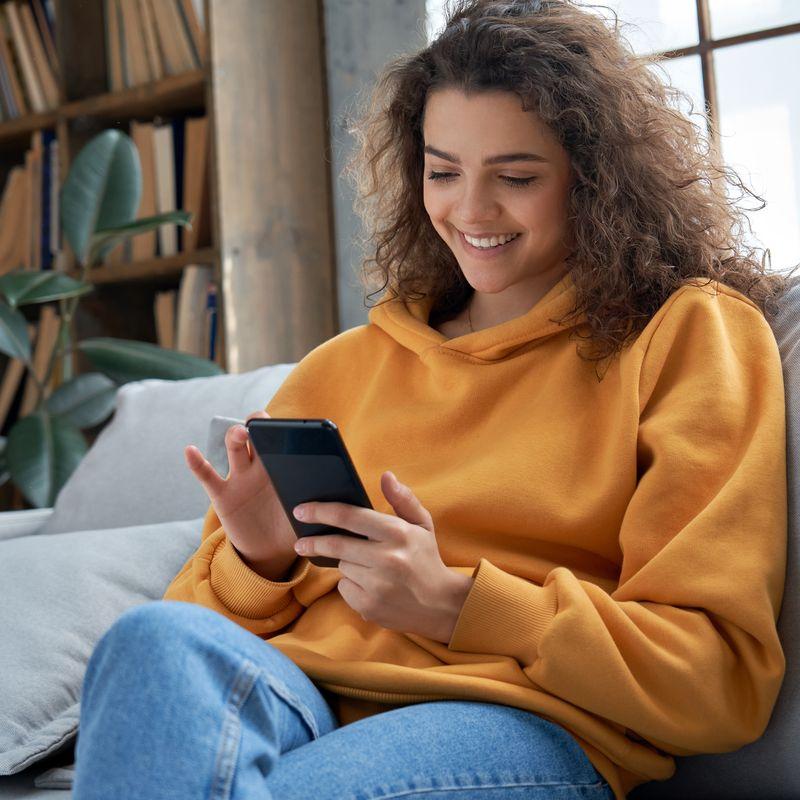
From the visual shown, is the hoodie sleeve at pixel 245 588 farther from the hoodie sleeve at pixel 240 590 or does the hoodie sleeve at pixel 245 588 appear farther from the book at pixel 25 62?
the book at pixel 25 62

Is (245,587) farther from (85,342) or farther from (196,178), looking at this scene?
(196,178)

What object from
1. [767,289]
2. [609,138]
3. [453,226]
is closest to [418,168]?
[453,226]

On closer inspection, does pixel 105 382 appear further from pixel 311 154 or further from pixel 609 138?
pixel 609 138

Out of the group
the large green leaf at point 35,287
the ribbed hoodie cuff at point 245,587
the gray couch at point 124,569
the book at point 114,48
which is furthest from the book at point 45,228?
the ribbed hoodie cuff at point 245,587

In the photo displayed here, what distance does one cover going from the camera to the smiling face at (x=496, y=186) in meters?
1.16

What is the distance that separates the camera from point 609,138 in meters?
1.18

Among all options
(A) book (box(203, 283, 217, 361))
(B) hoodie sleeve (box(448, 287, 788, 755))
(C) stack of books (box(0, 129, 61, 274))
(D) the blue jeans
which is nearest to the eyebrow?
(B) hoodie sleeve (box(448, 287, 788, 755))

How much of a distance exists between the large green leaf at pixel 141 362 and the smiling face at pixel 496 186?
4.06ft

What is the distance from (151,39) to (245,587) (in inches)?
74.9

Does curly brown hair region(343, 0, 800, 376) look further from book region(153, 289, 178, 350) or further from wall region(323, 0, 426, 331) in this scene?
book region(153, 289, 178, 350)

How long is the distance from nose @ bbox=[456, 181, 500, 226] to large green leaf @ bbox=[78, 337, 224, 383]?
128 centimetres

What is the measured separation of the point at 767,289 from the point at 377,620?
567mm

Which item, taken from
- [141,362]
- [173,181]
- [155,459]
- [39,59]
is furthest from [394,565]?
[39,59]

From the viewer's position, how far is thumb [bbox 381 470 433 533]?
3.09ft
